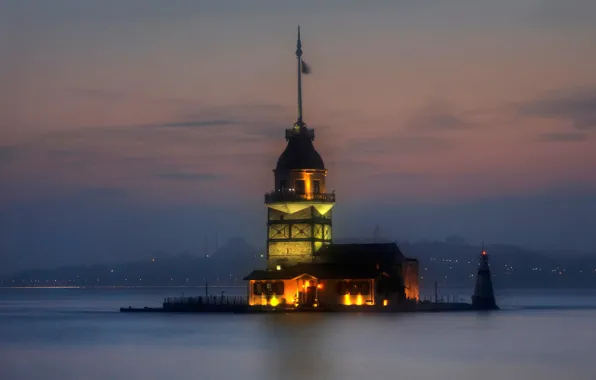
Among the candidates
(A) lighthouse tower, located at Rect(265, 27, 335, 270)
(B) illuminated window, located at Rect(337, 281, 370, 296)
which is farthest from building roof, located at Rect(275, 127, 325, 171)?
(B) illuminated window, located at Rect(337, 281, 370, 296)

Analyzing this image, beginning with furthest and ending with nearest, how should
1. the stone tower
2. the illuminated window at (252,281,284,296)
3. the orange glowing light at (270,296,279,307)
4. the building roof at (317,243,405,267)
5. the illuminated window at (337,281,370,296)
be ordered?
the stone tower
the building roof at (317,243,405,267)
the orange glowing light at (270,296,279,307)
the illuminated window at (252,281,284,296)
the illuminated window at (337,281,370,296)

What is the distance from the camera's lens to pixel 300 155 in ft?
378

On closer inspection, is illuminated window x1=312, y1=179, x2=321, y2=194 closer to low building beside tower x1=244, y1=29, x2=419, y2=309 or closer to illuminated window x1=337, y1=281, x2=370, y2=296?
low building beside tower x1=244, y1=29, x2=419, y2=309

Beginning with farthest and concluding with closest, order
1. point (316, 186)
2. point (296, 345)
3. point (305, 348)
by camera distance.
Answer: point (316, 186) < point (296, 345) < point (305, 348)

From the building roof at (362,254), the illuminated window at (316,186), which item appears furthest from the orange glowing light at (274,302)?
the illuminated window at (316,186)

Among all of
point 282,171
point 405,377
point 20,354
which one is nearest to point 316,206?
point 282,171

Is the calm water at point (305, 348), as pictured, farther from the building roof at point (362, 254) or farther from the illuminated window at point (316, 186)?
the illuminated window at point (316, 186)

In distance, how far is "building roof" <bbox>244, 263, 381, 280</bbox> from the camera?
109938 millimetres

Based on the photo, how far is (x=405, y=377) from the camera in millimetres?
66875

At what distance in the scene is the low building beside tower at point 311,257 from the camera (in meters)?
111

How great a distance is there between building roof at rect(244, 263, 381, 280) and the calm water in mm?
3208

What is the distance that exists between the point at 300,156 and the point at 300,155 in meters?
0.10

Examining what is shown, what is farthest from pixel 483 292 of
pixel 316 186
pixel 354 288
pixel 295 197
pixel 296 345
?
pixel 296 345

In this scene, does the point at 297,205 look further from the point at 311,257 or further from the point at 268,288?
the point at 268,288
